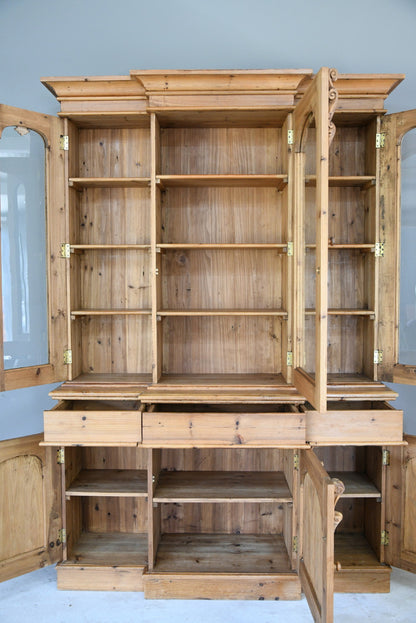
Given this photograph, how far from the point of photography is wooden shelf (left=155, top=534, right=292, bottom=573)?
92.3 inches

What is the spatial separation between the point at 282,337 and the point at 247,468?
0.80m

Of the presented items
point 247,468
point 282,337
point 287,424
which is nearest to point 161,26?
point 282,337

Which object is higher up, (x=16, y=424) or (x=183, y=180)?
(x=183, y=180)

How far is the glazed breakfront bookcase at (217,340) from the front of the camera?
85.0 inches

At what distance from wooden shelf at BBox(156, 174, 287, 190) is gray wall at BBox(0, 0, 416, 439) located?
75 cm

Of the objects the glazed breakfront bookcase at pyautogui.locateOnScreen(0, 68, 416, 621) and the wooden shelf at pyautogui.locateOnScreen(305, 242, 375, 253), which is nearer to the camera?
the glazed breakfront bookcase at pyautogui.locateOnScreen(0, 68, 416, 621)

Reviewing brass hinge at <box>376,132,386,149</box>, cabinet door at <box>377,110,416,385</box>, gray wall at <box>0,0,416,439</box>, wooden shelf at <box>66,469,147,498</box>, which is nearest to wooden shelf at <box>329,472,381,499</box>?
gray wall at <box>0,0,416,439</box>

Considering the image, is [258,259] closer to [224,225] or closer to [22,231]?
[224,225]

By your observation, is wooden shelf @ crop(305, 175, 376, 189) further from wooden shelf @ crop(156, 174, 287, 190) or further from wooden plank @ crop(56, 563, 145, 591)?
wooden plank @ crop(56, 563, 145, 591)

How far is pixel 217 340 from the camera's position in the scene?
8.78ft

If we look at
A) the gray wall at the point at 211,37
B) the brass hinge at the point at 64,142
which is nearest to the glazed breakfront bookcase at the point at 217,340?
the brass hinge at the point at 64,142

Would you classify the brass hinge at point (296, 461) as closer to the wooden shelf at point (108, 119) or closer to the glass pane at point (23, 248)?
the glass pane at point (23, 248)

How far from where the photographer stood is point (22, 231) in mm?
2326

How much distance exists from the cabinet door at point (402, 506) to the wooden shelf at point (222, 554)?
58cm
